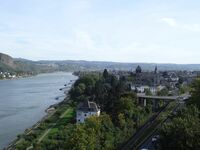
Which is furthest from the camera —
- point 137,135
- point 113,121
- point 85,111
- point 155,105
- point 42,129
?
point 155,105

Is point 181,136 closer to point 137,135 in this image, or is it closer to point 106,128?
point 137,135

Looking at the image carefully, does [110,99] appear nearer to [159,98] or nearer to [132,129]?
[159,98]

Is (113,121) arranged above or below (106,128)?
below

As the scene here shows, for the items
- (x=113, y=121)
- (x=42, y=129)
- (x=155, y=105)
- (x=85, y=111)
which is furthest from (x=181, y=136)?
(x=155, y=105)

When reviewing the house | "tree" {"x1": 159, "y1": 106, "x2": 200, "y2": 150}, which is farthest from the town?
"tree" {"x1": 159, "y1": 106, "x2": 200, "y2": 150}

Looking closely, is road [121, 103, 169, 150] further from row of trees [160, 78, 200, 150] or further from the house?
the house

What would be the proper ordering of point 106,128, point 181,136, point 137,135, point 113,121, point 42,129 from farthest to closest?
1. point 42,129
2. point 113,121
3. point 106,128
4. point 137,135
5. point 181,136

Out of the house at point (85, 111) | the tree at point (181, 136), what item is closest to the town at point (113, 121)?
the house at point (85, 111)

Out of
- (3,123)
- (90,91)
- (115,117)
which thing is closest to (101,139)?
(115,117)

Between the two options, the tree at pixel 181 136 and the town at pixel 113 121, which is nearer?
the tree at pixel 181 136

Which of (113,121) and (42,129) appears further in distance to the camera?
(42,129)

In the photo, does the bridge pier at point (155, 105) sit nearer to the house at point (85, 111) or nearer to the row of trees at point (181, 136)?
the house at point (85, 111)
